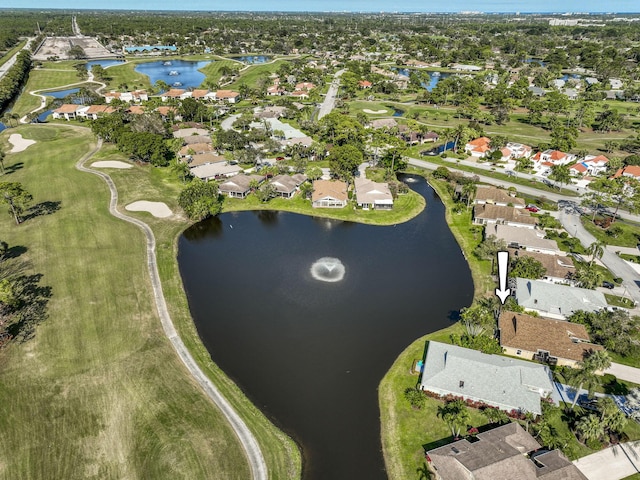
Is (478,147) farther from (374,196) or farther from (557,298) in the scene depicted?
(557,298)

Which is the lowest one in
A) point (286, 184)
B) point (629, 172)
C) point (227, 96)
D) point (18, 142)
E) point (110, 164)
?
point (629, 172)

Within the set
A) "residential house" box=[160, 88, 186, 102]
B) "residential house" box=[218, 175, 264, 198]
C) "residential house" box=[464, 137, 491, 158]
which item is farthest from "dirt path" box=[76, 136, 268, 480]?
"residential house" box=[160, 88, 186, 102]

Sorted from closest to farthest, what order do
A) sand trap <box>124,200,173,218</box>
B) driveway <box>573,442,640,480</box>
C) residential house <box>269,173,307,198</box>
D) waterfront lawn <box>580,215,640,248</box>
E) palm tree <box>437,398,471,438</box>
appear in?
driveway <box>573,442,640,480</box>, palm tree <box>437,398,471,438</box>, waterfront lawn <box>580,215,640,248</box>, sand trap <box>124,200,173,218</box>, residential house <box>269,173,307,198</box>

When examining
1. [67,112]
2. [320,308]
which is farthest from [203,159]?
[67,112]

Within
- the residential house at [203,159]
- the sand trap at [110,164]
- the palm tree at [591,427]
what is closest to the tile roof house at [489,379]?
the palm tree at [591,427]

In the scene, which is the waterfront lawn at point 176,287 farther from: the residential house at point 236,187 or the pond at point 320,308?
the residential house at point 236,187

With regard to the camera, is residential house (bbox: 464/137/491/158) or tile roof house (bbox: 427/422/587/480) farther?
residential house (bbox: 464/137/491/158)

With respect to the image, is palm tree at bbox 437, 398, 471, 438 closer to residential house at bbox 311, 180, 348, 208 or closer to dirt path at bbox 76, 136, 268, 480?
dirt path at bbox 76, 136, 268, 480
